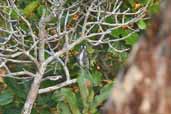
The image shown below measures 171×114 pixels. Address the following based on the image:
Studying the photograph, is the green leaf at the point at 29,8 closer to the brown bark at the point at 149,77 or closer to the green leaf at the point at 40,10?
the green leaf at the point at 40,10

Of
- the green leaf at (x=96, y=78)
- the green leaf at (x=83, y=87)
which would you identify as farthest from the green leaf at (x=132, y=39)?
the green leaf at (x=83, y=87)

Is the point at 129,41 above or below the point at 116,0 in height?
below

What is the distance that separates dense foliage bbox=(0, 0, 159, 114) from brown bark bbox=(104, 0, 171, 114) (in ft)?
5.31

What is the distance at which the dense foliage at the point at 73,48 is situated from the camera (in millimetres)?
2691

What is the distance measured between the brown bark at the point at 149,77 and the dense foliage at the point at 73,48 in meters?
1.62

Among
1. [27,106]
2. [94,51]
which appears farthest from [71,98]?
[94,51]

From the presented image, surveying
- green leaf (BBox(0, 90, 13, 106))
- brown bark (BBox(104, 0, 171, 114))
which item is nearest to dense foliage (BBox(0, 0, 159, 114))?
green leaf (BBox(0, 90, 13, 106))

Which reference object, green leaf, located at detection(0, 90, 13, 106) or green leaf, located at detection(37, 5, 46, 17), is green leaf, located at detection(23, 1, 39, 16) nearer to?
green leaf, located at detection(37, 5, 46, 17)

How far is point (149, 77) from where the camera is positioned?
3.03ft

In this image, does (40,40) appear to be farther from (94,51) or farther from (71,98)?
(94,51)

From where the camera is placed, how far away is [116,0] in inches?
115

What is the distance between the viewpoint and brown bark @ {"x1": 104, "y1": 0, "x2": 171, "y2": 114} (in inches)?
35.4

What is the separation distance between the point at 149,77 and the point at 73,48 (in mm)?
2038

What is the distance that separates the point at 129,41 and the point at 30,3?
643mm
